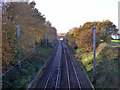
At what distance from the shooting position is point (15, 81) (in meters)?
9.34

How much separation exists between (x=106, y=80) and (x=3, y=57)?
24.8ft

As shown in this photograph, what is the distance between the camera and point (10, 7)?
39.7 feet

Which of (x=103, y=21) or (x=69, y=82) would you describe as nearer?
(x=69, y=82)

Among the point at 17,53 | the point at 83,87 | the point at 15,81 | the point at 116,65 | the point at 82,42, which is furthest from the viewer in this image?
the point at 82,42

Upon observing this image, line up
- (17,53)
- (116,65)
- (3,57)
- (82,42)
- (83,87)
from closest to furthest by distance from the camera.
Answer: (3,57)
(83,87)
(116,65)
(17,53)
(82,42)

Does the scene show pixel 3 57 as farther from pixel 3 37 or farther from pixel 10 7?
pixel 10 7

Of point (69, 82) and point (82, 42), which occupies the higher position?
point (82, 42)

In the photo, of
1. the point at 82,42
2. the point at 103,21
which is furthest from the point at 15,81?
the point at 103,21

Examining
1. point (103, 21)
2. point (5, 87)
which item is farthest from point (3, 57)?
point (103, 21)

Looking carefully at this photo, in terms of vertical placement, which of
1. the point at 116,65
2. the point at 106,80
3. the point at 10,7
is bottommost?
the point at 106,80

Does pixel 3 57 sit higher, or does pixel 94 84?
pixel 3 57

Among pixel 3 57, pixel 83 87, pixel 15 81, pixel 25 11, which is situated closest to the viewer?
pixel 3 57

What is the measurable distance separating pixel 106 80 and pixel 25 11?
Answer: 35.6 ft

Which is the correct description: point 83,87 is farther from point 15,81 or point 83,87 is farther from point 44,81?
point 15,81
